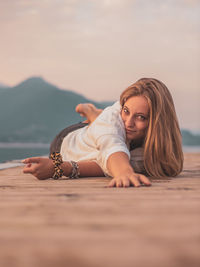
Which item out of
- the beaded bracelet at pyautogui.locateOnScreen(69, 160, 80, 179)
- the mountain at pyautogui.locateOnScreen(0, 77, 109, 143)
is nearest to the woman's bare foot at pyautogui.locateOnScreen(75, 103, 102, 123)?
the beaded bracelet at pyautogui.locateOnScreen(69, 160, 80, 179)

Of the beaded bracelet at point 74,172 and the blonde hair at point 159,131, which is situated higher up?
the blonde hair at point 159,131

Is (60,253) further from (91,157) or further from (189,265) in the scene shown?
(91,157)

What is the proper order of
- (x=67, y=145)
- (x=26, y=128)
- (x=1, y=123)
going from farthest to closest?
1. (x=1, y=123)
2. (x=26, y=128)
3. (x=67, y=145)

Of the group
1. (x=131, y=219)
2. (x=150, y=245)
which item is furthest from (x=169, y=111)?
(x=150, y=245)

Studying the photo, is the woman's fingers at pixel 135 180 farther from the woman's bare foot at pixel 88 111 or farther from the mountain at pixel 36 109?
the mountain at pixel 36 109

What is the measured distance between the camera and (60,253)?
1.74 ft

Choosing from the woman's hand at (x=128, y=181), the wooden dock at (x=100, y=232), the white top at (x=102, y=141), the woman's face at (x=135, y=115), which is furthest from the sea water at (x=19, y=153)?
the wooden dock at (x=100, y=232)

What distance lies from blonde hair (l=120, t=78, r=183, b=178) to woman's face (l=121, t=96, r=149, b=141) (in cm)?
3

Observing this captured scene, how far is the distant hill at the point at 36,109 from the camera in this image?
65000 millimetres

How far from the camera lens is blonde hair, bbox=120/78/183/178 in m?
1.94

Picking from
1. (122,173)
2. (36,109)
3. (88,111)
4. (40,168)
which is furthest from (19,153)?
(36,109)

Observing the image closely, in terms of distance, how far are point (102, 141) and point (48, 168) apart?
352 millimetres

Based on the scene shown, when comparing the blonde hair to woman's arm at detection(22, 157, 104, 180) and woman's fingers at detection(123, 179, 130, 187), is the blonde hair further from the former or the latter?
woman's fingers at detection(123, 179, 130, 187)

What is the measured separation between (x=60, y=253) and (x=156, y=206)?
0.46 meters
